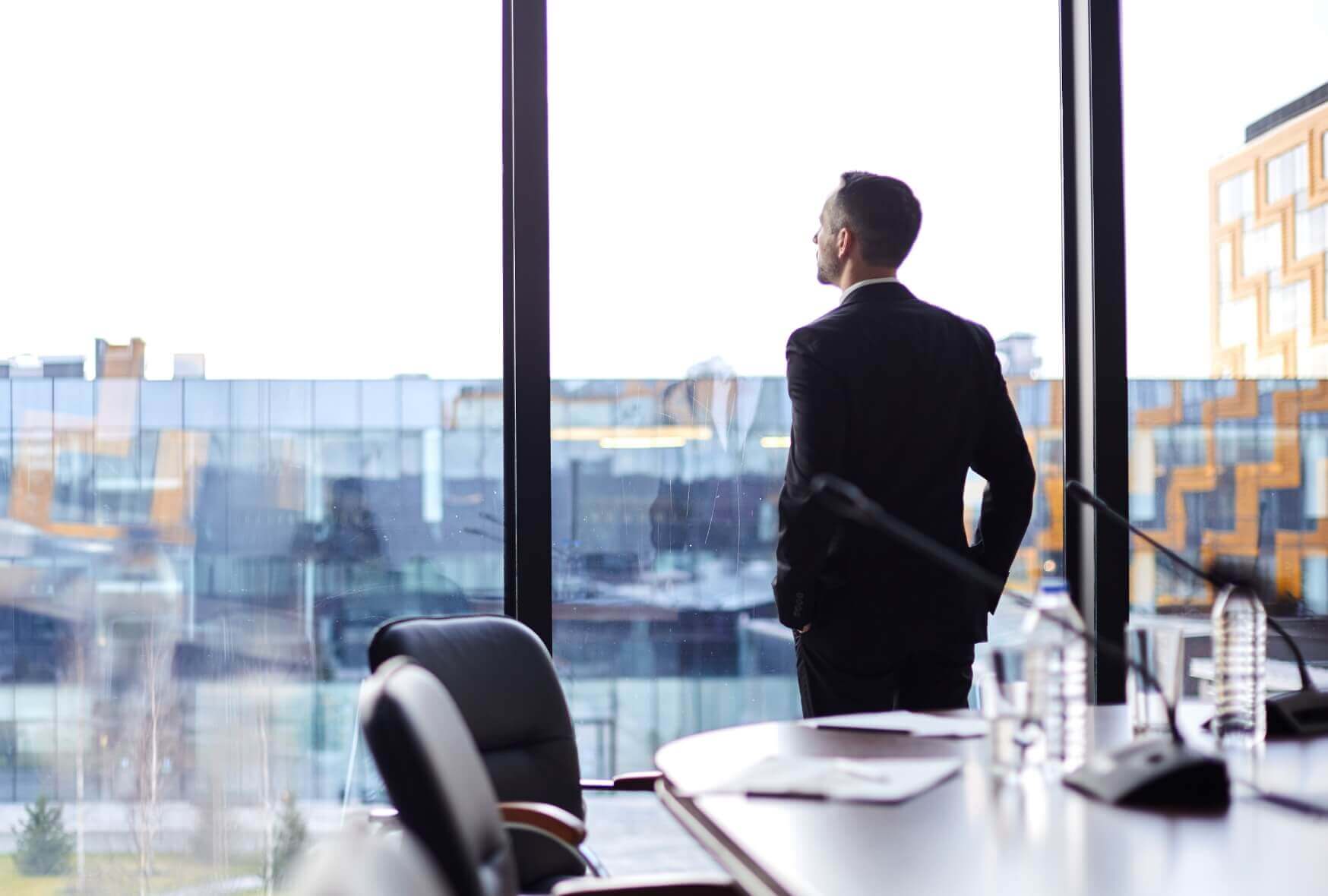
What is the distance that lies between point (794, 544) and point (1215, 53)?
6.95 feet

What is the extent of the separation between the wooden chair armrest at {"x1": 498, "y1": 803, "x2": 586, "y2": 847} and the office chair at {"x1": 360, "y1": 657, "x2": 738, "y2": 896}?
0.71 m

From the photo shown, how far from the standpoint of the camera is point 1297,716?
6.62 ft

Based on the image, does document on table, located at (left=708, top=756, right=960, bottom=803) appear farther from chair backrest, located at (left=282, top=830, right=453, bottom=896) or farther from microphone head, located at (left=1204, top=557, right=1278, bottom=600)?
microphone head, located at (left=1204, top=557, right=1278, bottom=600)

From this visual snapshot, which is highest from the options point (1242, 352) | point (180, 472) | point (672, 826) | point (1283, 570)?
point (1242, 352)

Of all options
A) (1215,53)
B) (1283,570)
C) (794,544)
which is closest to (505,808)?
(794,544)

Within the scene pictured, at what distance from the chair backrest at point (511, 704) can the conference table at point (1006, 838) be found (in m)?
0.62

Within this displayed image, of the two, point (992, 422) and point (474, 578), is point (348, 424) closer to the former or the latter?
point (474, 578)

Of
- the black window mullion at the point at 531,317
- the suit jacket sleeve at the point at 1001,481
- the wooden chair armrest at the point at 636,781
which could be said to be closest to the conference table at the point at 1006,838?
the wooden chair armrest at the point at 636,781

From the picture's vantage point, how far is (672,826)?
3373 millimetres

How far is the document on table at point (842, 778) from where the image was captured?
1.59m

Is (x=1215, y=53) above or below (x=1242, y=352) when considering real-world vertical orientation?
above

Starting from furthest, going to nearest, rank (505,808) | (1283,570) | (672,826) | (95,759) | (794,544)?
(1283,570) < (672,826) < (95,759) < (794,544) < (505,808)

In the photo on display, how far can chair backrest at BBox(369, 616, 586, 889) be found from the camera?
2.33 meters

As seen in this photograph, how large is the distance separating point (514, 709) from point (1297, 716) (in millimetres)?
1346
